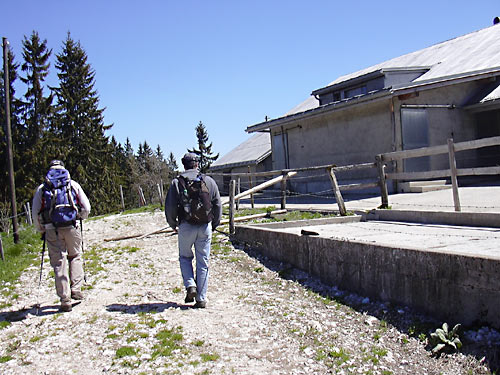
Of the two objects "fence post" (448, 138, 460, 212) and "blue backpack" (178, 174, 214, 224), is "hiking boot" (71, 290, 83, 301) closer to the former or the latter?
"blue backpack" (178, 174, 214, 224)

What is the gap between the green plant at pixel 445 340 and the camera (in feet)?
11.7

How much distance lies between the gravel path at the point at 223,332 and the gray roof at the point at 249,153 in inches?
772

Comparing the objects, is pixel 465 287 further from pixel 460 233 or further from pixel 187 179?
pixel 187 179

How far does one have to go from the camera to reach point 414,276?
440 cm

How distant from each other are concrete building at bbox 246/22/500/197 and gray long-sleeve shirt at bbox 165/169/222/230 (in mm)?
9966

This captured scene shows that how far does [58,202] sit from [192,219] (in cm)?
171

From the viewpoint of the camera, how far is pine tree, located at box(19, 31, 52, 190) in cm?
3017

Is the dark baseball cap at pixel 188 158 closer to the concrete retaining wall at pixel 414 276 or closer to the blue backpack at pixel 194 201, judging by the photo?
the blue backpack at pixel 194 201

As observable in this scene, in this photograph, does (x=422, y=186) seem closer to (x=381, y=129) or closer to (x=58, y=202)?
(x=381, y=129)

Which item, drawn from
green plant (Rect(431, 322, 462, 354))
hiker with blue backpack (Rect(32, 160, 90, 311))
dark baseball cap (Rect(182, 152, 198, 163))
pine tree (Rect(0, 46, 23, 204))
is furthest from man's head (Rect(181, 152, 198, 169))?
pine tree (Rect(0, 46, 23, 204))

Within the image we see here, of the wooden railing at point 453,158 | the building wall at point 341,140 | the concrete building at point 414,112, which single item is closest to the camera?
the wooden railing at point 453,158

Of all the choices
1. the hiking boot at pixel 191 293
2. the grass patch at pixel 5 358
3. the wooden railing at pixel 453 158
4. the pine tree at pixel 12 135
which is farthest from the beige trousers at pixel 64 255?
the pine tree at pixel 12 135

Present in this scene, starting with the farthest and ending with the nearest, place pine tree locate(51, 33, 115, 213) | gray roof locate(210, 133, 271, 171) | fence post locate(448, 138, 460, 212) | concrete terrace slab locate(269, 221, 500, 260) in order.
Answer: pine tree locate(51, 33, 115, 213) → gray roof locate(210, 133, 271, 171) → fence post locate(448, 138, 460, 212) → concrete terrace slab locate(269, 221, 500, 260)

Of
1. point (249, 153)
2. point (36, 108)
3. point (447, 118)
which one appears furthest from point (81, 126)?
point (447, 118)
